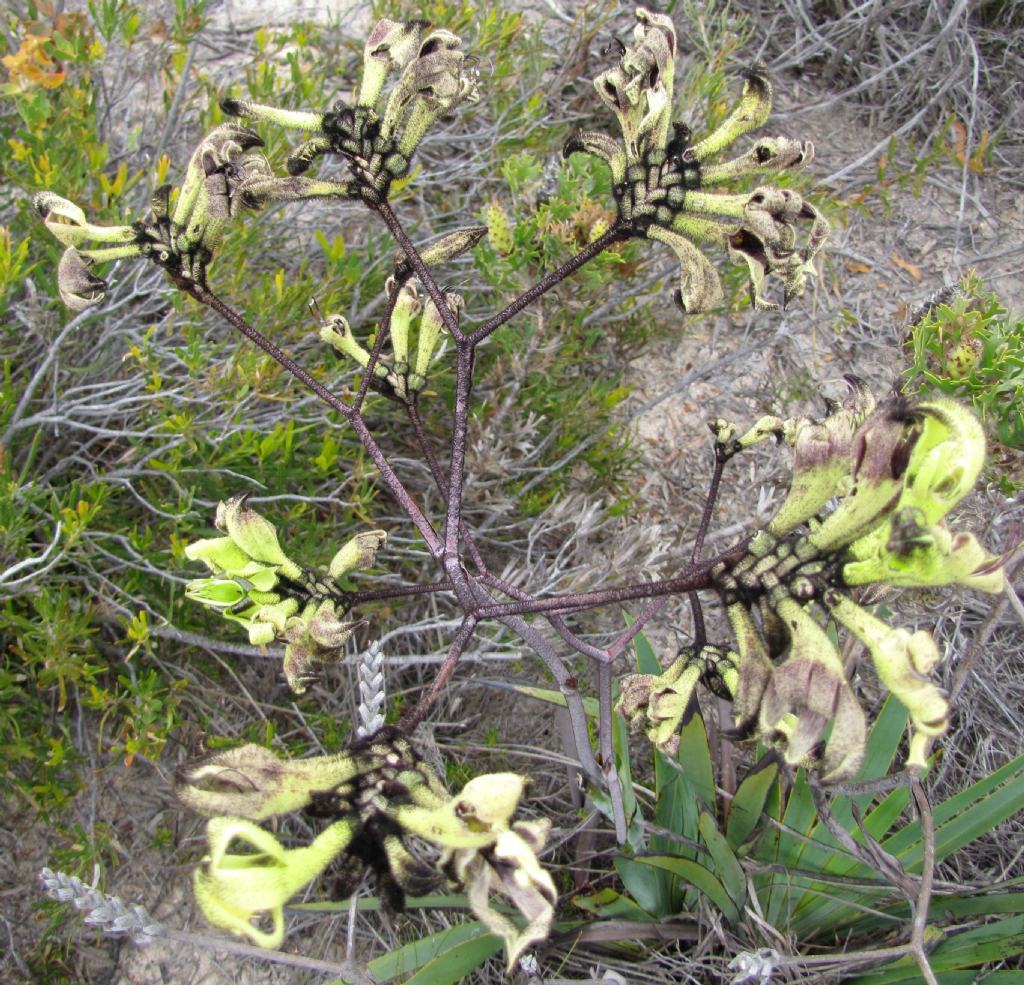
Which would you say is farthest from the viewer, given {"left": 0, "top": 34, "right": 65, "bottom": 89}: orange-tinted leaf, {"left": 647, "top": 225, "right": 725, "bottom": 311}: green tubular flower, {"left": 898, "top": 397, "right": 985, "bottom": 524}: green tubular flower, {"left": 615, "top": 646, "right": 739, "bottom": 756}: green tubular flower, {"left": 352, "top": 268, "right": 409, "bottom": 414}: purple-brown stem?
{"left": 0, "top": 34, "right": 65, "bottom": 89}: orange-tinted leaf

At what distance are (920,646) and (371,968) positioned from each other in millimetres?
1467

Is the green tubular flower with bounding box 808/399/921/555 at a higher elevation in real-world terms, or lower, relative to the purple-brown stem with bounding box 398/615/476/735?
higher

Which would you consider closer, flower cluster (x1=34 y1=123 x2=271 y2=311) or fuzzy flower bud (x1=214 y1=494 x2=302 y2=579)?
fuzzy flower bud (x1=214 y1=494 x2=302 y2=579)

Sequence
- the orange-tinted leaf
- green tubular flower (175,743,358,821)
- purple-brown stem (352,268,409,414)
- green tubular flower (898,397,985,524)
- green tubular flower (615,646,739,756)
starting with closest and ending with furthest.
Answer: green tubular flower (898,397,985,524)
green tubular flower (175,743,358,821)
green tubular flower (615,646,739,756)
purple-brown stem (352,268,409,414)
the orange-tinted leaf

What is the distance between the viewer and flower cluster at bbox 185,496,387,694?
4.76 feet

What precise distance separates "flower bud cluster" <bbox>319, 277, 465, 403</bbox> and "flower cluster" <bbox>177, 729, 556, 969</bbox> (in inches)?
30.1

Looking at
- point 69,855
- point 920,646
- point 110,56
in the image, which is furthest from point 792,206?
point 110,56

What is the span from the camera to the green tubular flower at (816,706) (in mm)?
1148

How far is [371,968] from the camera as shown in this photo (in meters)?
2.00

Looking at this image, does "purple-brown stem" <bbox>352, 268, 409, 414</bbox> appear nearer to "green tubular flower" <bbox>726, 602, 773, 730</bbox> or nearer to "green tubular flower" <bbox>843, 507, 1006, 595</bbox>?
"green tubular flower" <bbox>726, 602, 773, 730</bbox>

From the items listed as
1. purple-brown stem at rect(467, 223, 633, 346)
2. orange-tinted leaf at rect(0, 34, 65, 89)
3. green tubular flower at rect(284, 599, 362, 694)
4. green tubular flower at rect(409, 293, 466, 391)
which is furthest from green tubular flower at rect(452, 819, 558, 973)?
orange-tinted leaf at rect(0, 34, 65, 89)

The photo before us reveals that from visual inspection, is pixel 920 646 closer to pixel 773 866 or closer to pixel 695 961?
pixel 773 866

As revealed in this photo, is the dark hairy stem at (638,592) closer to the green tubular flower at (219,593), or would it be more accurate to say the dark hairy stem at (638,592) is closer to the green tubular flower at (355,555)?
the green tubular flower at (355,555)

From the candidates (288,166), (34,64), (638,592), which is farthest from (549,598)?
(34,64)
